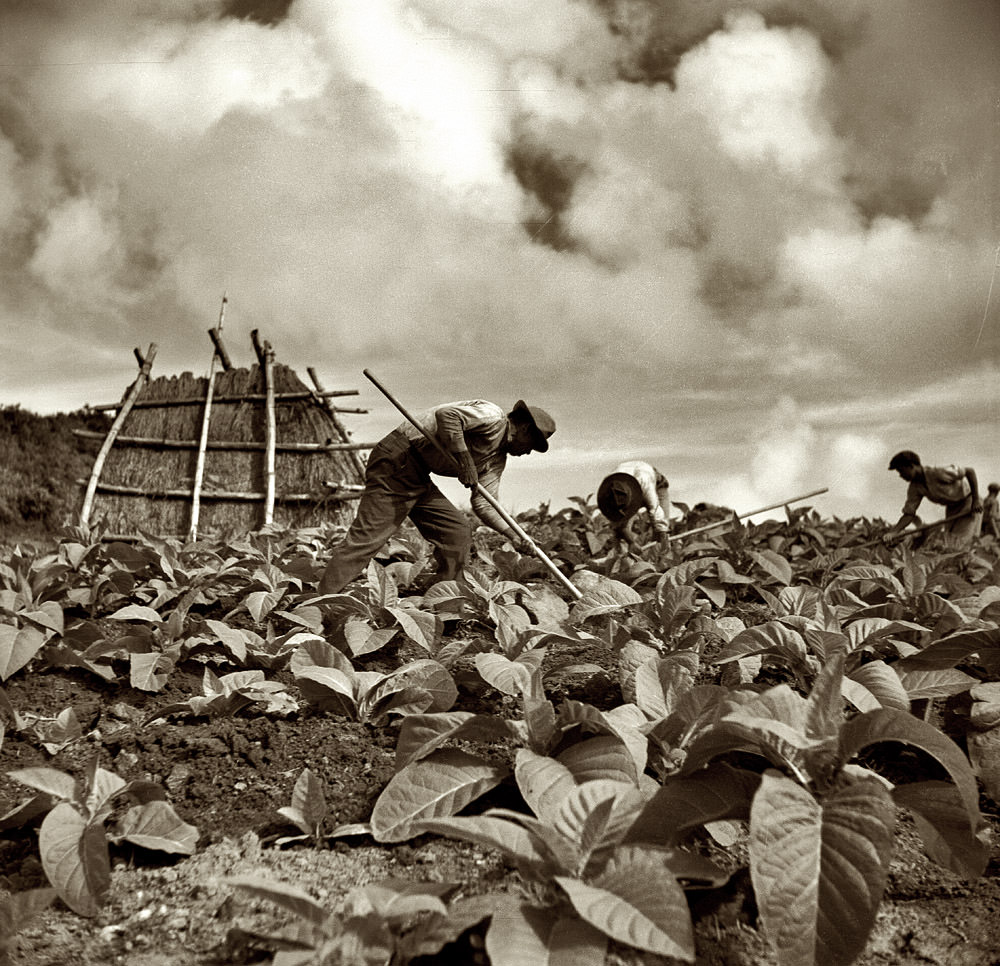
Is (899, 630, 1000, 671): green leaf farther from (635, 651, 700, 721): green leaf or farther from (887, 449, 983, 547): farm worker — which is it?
(887, 449, 983, 547): farm worker

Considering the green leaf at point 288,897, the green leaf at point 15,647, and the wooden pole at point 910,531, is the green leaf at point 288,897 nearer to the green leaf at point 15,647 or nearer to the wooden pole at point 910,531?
the green leaf at point 15,647

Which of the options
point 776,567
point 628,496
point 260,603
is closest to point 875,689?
point 776,567

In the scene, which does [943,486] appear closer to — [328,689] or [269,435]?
[269,435]

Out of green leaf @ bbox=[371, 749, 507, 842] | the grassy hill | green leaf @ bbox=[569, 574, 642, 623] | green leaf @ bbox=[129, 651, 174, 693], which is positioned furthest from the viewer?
the grassy hill

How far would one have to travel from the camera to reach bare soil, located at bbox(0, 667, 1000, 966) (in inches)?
65.7

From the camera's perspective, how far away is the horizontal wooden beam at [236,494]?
32.2 ft

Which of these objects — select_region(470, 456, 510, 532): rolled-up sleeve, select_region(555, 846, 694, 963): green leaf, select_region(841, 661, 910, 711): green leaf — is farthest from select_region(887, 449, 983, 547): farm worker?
select_region(555, 846, 694, 963): green leaf

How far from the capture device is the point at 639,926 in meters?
1.39

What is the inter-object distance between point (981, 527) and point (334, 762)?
1058cm

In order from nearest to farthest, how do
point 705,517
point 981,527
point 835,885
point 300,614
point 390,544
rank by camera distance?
point 835,885
point 300,614
point 390,544
point 705,517
point 981,527

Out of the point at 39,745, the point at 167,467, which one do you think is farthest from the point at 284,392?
the point at 39,745

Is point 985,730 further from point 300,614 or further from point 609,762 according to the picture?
point 300,614

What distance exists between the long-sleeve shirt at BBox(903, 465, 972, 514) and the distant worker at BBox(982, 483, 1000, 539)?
2.80ft

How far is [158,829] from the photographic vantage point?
1.98m
